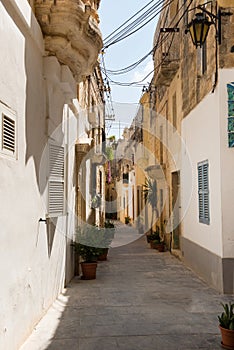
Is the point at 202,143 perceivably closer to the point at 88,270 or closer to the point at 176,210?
the point at 88,270

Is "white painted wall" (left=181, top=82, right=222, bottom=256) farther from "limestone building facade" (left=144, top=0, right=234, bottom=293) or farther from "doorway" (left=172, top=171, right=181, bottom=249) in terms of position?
"doorway" (left=172, top=171, right=181, bottom=249)

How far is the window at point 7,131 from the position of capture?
4.13 metres

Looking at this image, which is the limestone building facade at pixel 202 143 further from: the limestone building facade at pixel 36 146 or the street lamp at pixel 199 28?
the limestone building facade at pixel 36 146

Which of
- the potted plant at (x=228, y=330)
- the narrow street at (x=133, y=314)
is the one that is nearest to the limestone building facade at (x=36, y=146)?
the narrow street at (x=133, y=314)

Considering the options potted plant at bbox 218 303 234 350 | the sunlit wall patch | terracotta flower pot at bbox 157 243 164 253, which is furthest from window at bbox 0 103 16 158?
terracotta flower pot at bbox 157 243 164 253

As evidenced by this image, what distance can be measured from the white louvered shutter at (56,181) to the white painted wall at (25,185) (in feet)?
1.40

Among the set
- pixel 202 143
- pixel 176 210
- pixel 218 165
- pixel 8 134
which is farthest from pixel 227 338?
pixel 176 210

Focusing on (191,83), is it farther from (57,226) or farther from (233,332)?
(233,332)

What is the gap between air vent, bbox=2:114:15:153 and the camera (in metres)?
4.20

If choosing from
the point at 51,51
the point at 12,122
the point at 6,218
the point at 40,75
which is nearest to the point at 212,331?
the point at 6,218

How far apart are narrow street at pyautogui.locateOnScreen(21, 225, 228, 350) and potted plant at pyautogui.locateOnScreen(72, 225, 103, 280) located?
24cm

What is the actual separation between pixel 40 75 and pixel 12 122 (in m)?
1.78

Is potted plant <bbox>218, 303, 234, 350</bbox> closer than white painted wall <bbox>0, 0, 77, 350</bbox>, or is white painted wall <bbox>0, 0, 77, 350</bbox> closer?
white painted wall <bbox>0, 0, 77, 350</bbox>

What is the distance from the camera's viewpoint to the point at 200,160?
9.37m
